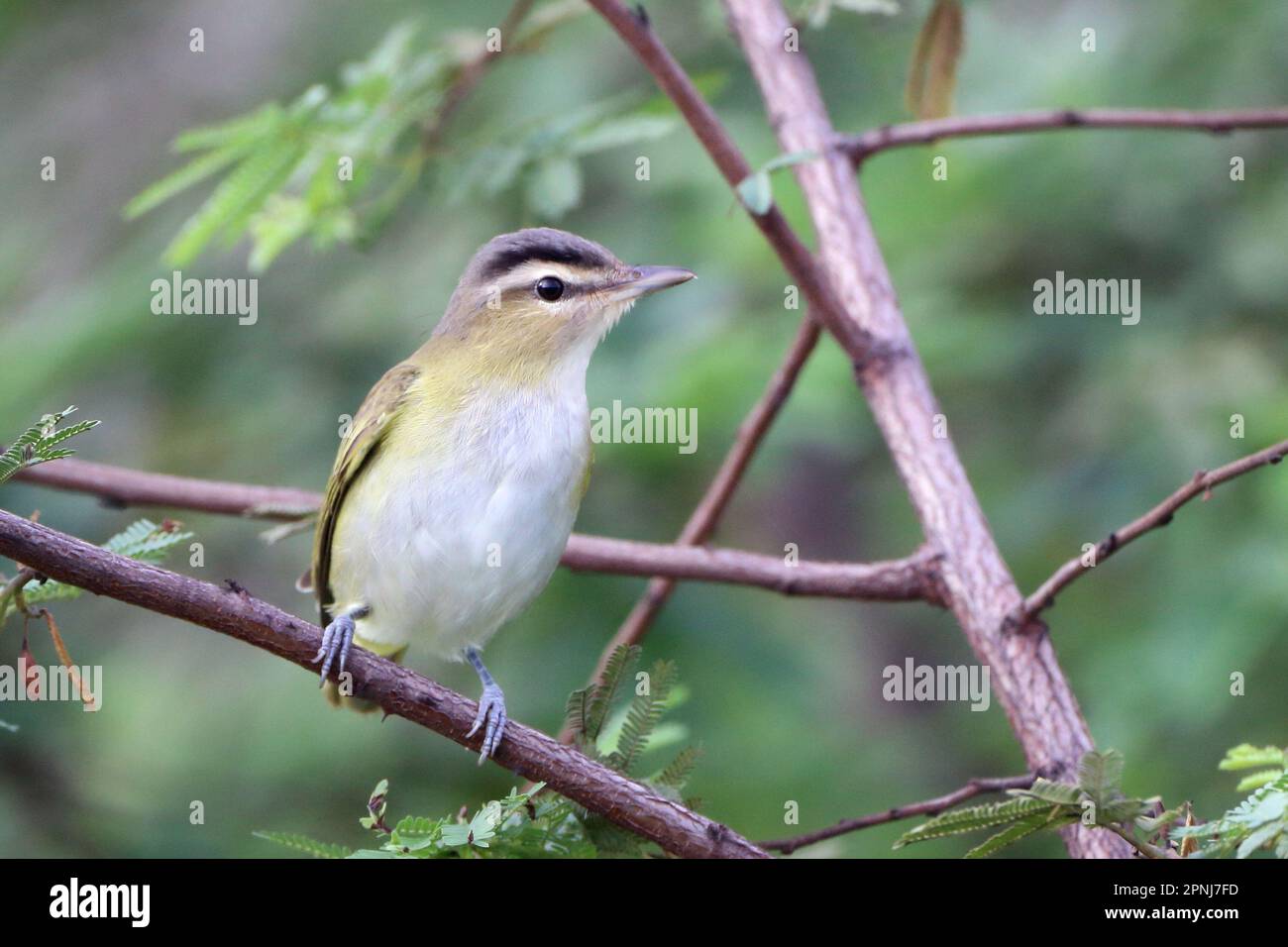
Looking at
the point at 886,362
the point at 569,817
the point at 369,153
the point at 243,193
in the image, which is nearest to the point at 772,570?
the point at 886,362

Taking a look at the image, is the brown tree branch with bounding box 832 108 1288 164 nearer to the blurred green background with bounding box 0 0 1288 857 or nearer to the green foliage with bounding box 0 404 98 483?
the blurred green background with bounding box 0 0 1288 857

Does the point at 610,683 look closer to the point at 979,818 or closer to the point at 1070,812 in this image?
the point at 979,818

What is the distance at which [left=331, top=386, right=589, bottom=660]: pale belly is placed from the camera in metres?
4.46

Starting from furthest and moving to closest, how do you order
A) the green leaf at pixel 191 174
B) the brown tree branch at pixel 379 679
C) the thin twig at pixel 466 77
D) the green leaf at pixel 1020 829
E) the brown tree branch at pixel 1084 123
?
the thin twig at pixel 466 77, the green leaf at pixel 191 174, the brown tree branch at pixel 1084 123, the green leaf at pixel 1020 829, the brown tree branch at pixel 379 679

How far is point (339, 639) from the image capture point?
147 inches

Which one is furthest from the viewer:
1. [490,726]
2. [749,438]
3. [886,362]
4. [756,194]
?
[749,438]

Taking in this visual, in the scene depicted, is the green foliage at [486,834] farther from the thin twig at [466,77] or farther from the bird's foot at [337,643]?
the thin twig at [466,77]

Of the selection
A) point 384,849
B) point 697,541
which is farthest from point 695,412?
point 384,849

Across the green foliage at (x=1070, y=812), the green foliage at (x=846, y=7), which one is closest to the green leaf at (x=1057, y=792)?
the green foliage at (x=1070, y=812)

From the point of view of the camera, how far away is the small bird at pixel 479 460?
4.47 meters

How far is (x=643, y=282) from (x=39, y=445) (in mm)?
2359

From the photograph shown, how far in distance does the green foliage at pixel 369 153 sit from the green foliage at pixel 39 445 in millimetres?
2184
